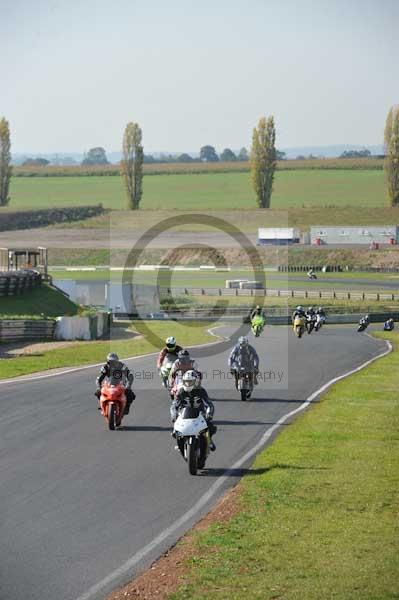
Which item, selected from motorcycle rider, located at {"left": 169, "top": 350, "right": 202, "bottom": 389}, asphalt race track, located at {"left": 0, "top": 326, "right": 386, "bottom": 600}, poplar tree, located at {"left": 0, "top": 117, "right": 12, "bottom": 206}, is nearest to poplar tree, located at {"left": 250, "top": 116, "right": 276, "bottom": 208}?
poplar tree, located at {"left": 0, "top": 117, "right": 12, "bottom": 206}

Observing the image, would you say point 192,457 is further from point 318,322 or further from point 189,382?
point 318,322

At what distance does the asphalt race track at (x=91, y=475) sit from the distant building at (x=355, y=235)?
10035 cm

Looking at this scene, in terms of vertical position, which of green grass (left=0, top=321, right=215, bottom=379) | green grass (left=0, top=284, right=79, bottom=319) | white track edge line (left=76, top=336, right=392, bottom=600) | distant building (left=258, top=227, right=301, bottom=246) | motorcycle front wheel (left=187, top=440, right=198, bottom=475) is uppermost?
distant building (left=258, top=227, right=301, bottom=246)

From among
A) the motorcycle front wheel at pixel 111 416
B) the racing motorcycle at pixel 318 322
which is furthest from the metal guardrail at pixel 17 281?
the motorcycle front wheel at pixel 111 416

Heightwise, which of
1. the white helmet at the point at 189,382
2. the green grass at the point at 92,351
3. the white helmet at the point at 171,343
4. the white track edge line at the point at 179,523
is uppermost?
the white helmet at the point at 171,343

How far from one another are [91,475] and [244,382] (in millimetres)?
10890

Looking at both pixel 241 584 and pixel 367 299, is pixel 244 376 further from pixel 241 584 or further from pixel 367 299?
pixel 367 299

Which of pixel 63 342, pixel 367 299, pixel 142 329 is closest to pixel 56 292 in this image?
pixel 142 329

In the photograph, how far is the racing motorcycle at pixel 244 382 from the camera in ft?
93.9

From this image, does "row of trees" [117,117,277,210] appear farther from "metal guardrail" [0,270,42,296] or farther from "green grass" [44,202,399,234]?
"metal guardrail" [0,270,42,296]

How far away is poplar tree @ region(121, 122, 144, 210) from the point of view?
162750 millimetres

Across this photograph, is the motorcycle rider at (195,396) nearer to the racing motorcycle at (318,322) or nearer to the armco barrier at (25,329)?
the armco barrier at (25,329)

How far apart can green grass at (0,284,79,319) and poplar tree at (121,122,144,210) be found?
103 m

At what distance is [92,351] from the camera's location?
147ft
